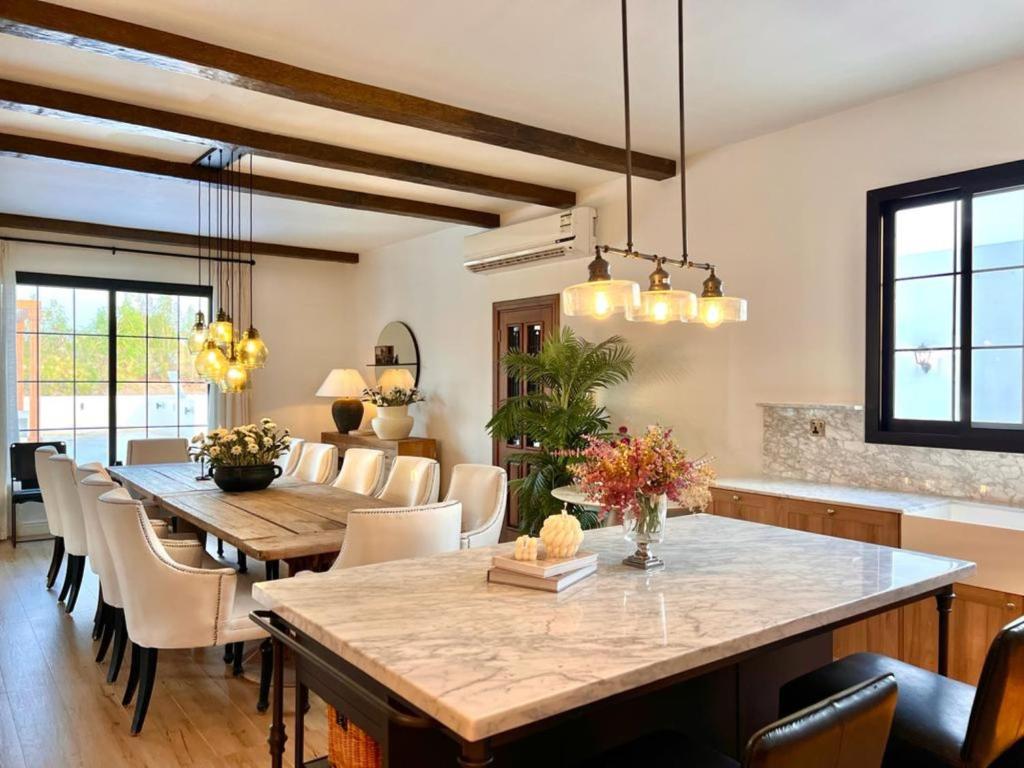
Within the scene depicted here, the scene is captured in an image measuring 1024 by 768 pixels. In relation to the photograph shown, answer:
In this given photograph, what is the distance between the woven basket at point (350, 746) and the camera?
1.69 metres

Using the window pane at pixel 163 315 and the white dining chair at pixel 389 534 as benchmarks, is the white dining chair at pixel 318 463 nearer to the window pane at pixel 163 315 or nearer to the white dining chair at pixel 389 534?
the white dining chair at pixel 389 534

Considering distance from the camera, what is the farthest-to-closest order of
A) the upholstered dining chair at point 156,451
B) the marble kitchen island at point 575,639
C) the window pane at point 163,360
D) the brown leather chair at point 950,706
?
the window pane at point 163,360 → the upholstered dining chair at point 156,451 → the brown leather chair at point 950,706 → the marble kitchen island at point 575,639

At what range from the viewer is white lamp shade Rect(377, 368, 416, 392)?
24.8 ft

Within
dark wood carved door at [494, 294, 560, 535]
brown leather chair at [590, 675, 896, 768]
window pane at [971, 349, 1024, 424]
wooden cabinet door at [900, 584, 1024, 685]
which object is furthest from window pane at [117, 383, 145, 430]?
brown leather chair at [590, 675, 896, 768]

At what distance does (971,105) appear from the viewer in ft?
11.4

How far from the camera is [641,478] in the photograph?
2.09m

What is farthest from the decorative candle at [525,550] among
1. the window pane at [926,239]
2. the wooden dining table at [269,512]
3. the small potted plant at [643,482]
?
the window pane at [926,239]

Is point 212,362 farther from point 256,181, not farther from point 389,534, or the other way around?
point 389,534

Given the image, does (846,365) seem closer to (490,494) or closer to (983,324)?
(983,324)

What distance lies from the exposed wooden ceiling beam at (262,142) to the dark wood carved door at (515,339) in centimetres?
86

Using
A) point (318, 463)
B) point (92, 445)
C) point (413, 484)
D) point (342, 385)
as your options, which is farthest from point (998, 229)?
point (92, 445)

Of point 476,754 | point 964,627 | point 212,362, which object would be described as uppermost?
point 212,362

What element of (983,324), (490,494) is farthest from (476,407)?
(983,324)

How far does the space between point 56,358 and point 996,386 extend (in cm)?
748
